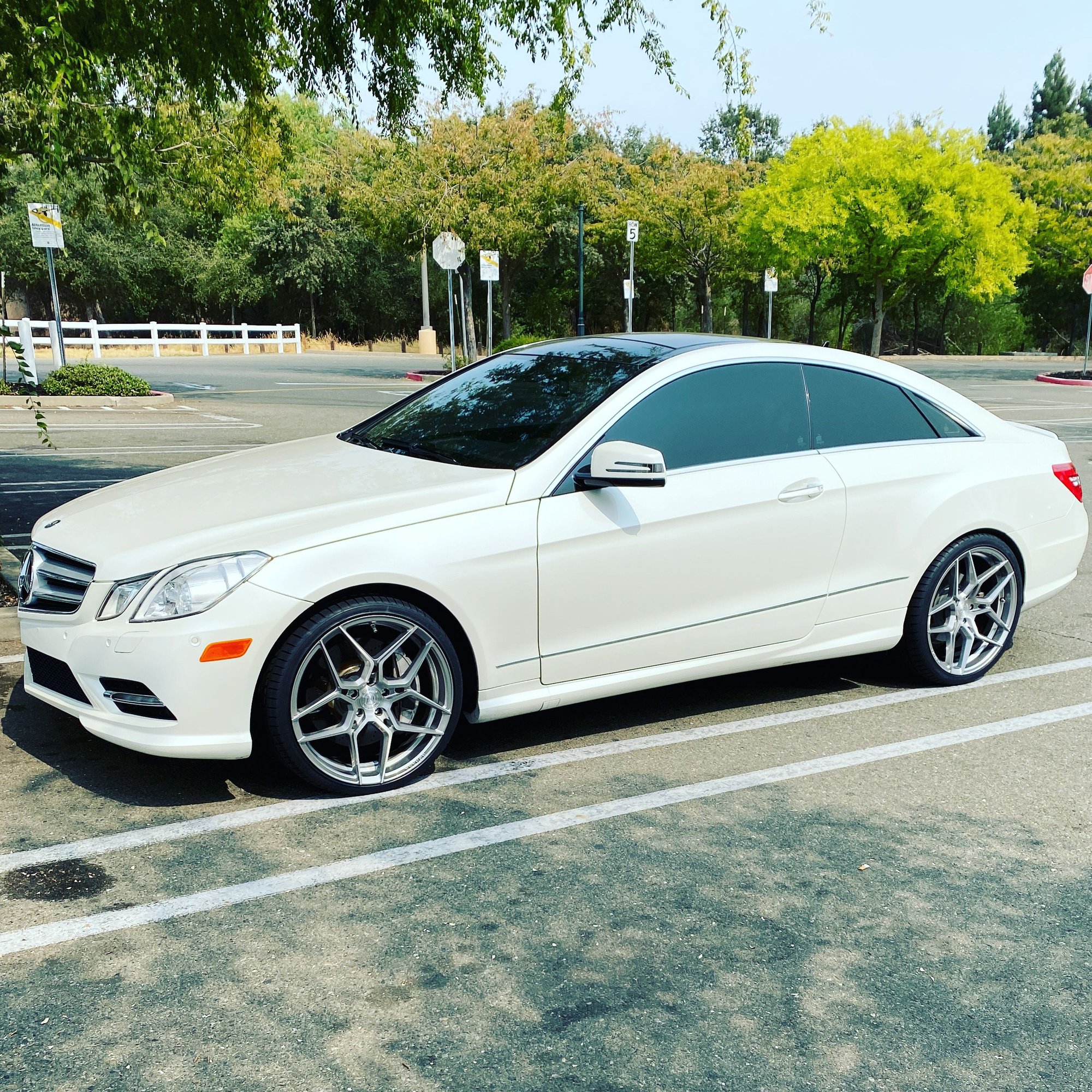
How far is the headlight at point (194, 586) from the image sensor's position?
12.7 feet

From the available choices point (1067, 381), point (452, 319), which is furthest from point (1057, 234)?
point (452, 319)

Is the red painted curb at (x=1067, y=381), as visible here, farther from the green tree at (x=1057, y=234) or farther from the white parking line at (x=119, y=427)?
the white parking line at (x=119, y=427)


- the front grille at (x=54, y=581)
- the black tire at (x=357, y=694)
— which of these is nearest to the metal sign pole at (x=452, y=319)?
the front grille at (x=54, y=581)

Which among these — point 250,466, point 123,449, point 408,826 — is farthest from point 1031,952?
point 123,449

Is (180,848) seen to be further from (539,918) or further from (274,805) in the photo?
(539,918)

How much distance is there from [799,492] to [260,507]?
2.24m

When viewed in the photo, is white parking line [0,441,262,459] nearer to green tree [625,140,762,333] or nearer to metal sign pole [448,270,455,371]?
metal sign pole [448,270,455,371]

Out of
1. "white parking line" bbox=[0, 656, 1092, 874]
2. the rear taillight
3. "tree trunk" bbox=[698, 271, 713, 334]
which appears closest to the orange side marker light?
"white parking line" bbox=[0, 656, 1092, 874]

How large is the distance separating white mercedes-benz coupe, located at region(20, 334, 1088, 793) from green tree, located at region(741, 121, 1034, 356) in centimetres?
3584

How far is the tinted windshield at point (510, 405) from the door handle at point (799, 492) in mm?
777

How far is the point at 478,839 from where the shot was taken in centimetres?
387

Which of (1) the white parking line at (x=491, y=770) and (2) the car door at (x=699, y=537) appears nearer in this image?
(1) the white parking line at (x=491, y=770)

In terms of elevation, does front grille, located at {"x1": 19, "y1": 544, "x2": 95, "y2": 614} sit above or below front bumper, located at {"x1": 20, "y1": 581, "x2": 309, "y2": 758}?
above

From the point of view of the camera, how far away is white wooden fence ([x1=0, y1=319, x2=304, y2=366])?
4191 cm
